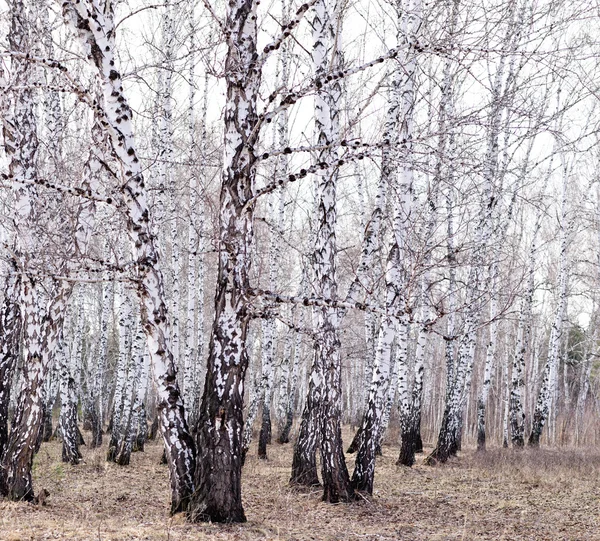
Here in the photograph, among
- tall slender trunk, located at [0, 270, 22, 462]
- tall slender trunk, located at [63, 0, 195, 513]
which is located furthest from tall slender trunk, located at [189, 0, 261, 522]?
tall slender trunk, located at [0, 270, 22, 462]

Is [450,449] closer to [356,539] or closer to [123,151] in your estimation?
[356,539]

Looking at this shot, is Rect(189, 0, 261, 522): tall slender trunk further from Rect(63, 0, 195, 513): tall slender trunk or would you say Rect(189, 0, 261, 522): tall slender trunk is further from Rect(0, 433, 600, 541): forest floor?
Rect(0, 433, 600, 541): forest floor

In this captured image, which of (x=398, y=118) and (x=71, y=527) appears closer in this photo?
(x=71, y=527)

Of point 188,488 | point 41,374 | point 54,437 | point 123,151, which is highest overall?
point 123,151

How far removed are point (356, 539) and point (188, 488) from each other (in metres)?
1.83

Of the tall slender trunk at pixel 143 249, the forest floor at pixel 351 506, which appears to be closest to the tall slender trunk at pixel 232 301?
the tall slender trunk at pixel 143 249

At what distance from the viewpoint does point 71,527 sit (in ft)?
21.6

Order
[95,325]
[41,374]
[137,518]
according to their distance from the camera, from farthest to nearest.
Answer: [95,325]
[41,374]
[137,518]

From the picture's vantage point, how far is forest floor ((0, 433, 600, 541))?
661cm

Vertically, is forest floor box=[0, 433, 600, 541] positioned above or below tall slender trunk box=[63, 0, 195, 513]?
below

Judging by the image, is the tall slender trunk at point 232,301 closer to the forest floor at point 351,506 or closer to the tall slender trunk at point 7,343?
the forest floor at point 351,506

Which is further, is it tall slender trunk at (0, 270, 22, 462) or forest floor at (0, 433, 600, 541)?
tall slender trunk at (0, 270, 22, 462)

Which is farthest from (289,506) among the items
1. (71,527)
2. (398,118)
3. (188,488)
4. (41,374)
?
(398,118)

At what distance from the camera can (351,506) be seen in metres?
8.69
